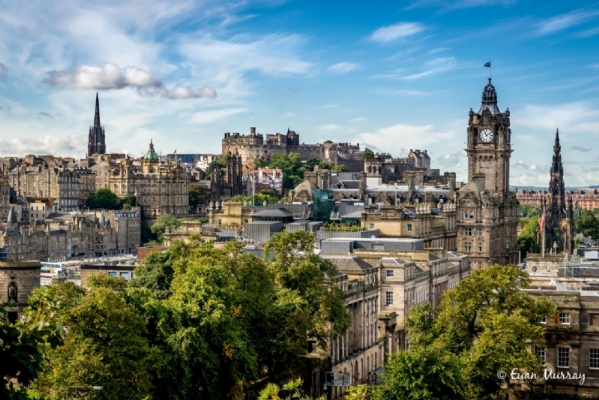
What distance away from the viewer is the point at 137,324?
38812mm

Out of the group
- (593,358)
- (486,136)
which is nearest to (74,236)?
(486,136)

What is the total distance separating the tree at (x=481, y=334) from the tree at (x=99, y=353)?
10.8m

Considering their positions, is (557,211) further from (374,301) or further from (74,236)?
(374,301)

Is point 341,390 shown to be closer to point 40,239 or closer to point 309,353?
point 309,353

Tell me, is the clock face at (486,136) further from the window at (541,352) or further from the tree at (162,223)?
the window at (541,352)

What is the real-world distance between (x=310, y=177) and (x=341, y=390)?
8319 cm

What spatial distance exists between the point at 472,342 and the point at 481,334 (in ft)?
1.92

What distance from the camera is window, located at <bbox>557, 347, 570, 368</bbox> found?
4884cm

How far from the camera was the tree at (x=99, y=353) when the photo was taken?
35.4 m

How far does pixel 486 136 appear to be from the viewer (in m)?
127

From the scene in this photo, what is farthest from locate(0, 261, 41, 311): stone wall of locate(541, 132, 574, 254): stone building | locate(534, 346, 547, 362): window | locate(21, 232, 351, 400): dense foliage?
locate(541, 132, 574, 254): stone building

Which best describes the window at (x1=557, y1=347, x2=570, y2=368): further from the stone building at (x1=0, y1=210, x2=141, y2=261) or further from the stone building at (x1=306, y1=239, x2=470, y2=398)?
the stone building at (x1=0, y1=210, x2=141, y2=261)

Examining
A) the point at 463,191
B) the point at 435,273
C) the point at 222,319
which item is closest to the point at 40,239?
the point at 463,191

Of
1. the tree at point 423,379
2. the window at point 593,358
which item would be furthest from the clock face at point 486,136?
the tree at point 423,379
